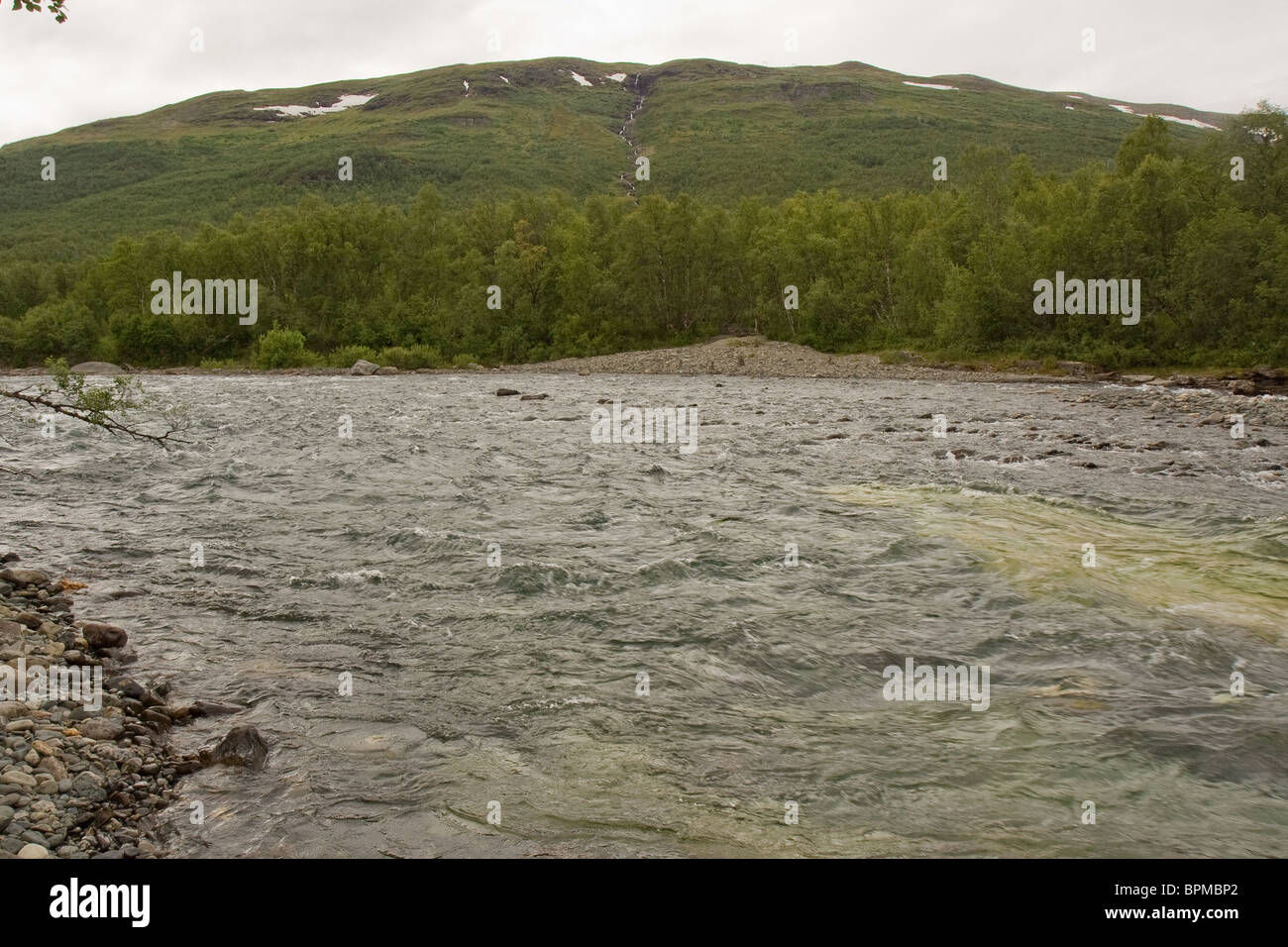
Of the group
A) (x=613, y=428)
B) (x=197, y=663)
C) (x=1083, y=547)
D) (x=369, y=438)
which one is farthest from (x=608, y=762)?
(x=613, y=428)

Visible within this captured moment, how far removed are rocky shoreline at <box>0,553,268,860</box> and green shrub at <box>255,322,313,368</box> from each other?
7038cm

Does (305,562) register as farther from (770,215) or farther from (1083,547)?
(770,215)

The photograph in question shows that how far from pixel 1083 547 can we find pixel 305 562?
1301cm

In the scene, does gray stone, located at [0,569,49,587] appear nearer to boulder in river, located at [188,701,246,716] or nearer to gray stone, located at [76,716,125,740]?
boulder in river, located at [188,701,246,716]

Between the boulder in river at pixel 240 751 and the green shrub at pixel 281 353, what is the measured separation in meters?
73.8

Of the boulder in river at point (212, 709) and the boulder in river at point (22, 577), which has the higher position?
the boulder in river at point (22, 577)

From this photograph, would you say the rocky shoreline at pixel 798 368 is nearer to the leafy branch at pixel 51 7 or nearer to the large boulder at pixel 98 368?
the large boulder at pixel 98 368

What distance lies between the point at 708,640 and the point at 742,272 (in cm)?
7524

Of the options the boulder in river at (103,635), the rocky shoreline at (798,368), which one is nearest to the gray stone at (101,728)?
the boulder in river at (103,635)

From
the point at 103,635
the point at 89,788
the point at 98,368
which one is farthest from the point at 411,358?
the point at 89,788

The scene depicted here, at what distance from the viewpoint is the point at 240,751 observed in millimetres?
8312

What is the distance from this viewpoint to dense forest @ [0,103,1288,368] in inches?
2007

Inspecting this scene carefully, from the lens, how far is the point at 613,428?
34.1 meters

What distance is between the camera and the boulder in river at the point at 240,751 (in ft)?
27.0
